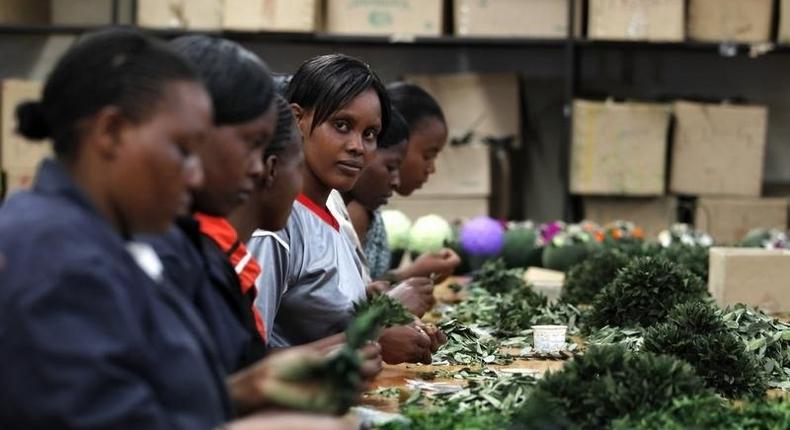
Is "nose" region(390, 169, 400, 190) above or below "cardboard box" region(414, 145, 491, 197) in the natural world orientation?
above

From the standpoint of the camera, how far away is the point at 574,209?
30.0 ft

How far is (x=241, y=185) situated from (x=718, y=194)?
22.5 feet

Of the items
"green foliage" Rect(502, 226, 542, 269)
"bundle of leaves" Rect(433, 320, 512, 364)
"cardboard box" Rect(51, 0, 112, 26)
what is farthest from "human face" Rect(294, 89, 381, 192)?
"cardboard box" Rect(51, 0, 112, 26)

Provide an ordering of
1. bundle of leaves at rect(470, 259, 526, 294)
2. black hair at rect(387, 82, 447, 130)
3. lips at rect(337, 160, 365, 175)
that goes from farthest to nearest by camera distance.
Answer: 1. black hair at rect(387, 82, 447, 130)
2. bundle of leaves at rect(470, 259, 526, 294)
3. lips at rect(337, 160, 365, 175)

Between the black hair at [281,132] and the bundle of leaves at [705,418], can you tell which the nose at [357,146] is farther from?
the bundle of leaves at [705,418]

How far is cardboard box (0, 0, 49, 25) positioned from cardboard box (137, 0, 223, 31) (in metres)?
1.00

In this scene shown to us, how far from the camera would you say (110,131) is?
5.91ft

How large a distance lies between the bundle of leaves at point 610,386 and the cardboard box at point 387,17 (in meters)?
5.99

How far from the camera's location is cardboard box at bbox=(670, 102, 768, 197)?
28.1ft

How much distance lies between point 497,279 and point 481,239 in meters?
0.91

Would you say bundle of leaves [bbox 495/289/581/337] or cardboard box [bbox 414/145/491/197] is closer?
bundle of leaves [bbox 495/289/581/337]

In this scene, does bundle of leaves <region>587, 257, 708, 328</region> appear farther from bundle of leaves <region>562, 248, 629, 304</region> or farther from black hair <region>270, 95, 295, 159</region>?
black hair <region>270, 95, 295, 159</region>

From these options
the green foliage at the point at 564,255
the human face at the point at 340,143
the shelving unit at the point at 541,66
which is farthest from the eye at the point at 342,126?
the shelving unit at the point at 541,66

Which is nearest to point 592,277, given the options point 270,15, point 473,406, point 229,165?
point 473,406
